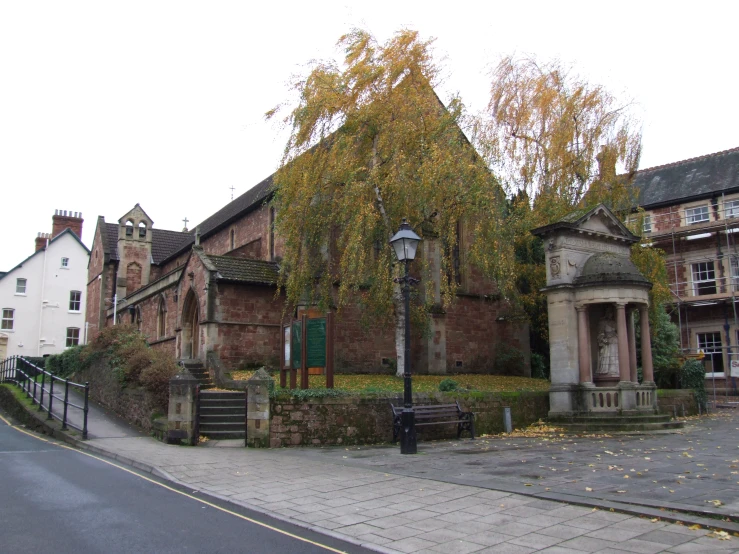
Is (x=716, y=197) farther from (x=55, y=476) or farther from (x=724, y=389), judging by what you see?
(x=55, y=476)

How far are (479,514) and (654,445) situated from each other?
25.0ft

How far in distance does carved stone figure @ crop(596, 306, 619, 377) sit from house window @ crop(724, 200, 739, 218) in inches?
629

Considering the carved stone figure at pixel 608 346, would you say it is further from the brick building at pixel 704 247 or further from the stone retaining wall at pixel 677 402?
the brick building at pixel 704 247

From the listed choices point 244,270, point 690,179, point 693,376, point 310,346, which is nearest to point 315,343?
point 310,346

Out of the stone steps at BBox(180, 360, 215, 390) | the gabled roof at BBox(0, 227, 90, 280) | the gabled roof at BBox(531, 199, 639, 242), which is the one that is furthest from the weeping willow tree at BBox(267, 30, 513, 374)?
the gabled roof at BBox(0, 227, 90, 280)

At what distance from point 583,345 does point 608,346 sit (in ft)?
3.47

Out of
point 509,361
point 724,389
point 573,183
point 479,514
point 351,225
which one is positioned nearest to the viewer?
point 479,514

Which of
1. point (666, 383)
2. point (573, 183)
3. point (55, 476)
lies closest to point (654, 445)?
point (55, 476)

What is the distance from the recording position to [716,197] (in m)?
29.9

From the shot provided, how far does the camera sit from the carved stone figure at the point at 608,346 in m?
17.6

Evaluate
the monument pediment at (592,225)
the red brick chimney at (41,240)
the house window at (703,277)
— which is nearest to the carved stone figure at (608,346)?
the monument pediment at (592,225)

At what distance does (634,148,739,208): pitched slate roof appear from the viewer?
3030 centimetres

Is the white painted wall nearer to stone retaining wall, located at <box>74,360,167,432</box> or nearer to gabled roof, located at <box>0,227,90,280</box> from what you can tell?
gabled roof, located at <box>0,227,90,280</box>

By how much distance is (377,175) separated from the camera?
18.6 metres
